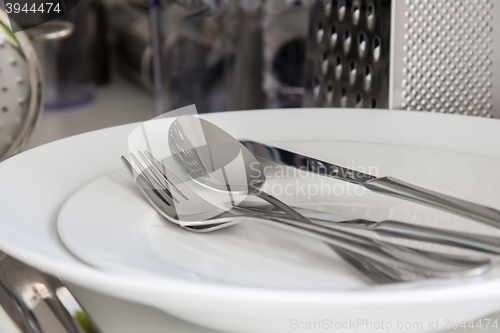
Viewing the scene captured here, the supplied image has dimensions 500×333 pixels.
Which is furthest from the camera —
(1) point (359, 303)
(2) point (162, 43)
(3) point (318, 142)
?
(2) point (162, 43)

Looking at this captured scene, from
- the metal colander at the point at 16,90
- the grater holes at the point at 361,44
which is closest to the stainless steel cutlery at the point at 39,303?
the metal colander at the point at 16,90

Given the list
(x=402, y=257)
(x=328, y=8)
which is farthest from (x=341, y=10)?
(x=402, y=257)

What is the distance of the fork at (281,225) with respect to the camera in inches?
4.7

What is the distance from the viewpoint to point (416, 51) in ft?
1.22

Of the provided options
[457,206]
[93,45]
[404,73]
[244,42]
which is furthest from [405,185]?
[93,45]

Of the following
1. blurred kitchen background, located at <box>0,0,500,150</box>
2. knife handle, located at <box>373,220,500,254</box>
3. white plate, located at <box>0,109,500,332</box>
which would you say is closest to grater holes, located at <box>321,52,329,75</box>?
blurred kitchen background, located at <box>0,0,500,150</box>

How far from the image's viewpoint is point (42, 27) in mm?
412

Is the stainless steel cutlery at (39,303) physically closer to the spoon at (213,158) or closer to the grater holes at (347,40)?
the spoon at (213,158)

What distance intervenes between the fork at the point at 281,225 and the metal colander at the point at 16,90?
166 millimetres

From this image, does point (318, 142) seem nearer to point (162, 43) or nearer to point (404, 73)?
point (404, 73)

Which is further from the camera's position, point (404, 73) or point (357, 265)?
point (404, 73)

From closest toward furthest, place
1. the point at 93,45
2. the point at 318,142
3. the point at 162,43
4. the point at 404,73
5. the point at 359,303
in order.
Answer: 1. the point at 359,303
2. the point at 318,142
3. the point at 404,73
4. the point at 162,43
5. the point at 93,45

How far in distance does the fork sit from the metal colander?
0.17m

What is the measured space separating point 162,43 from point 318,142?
307 mm
